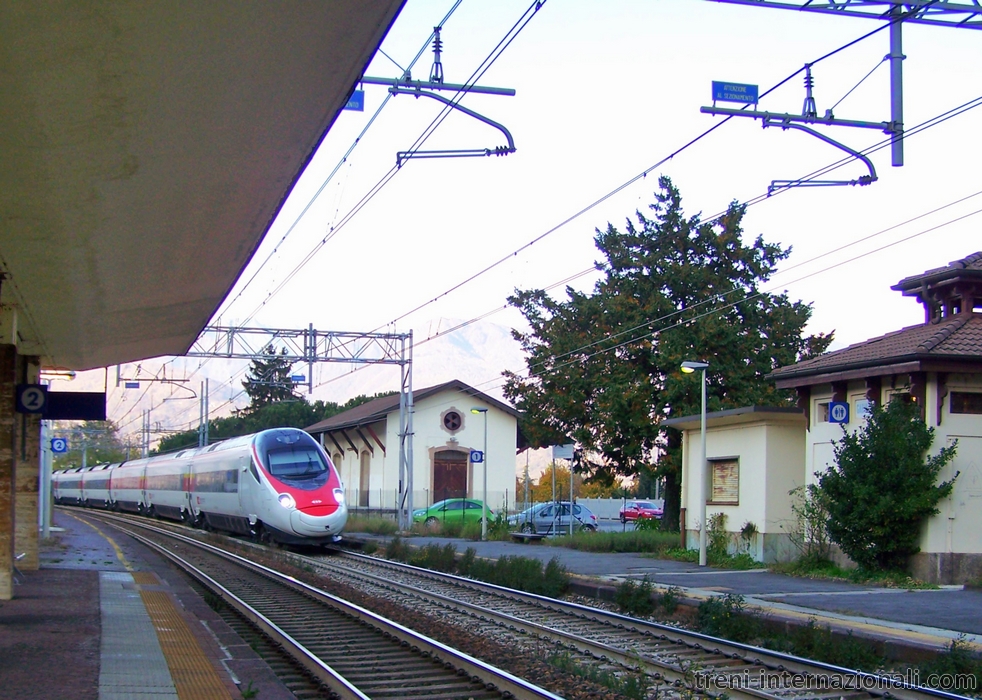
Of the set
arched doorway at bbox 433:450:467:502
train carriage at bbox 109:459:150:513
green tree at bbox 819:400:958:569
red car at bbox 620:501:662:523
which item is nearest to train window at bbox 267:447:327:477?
green tree at bbox 819:400:958:569

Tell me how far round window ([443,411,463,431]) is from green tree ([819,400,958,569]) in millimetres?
33171

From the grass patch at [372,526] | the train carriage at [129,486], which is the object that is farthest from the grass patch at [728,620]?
the train carriage at [129,486]

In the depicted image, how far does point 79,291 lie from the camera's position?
13.8 meters

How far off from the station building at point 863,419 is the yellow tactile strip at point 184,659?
11.8 meters

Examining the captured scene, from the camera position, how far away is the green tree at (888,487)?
1655 centimetres

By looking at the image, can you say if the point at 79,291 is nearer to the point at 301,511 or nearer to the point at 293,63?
the point at 293,63

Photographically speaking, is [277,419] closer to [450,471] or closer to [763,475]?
[450,471]

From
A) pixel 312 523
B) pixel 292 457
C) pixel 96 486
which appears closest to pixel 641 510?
pixel 292 457

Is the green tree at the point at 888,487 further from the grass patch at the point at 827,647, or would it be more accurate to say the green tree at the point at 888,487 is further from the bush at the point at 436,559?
the bush at the point at 436,559

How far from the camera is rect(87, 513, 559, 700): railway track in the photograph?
344 inches

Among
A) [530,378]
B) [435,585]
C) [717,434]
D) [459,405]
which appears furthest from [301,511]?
[459,405]

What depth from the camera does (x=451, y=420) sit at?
4978 cm

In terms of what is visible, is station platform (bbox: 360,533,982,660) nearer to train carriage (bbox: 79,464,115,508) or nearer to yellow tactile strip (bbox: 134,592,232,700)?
yellow tactile strip (bbox: 134,592,232,700)

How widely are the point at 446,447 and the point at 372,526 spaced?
15.1 metres
